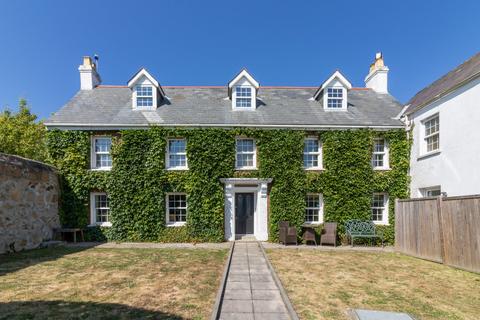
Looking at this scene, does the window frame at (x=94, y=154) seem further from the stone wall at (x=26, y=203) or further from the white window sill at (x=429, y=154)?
the white window sill at (x=429, y=154)

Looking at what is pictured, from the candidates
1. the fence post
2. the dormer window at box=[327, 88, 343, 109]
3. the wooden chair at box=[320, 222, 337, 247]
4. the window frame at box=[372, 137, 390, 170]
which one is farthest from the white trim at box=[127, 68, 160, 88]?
the fence post

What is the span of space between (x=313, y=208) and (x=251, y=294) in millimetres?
9282

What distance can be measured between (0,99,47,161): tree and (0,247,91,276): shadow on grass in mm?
19027

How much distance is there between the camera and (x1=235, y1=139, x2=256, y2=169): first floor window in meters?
15.1

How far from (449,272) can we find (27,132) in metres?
34.2

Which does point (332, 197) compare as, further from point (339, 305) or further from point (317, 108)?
point (339, 305)

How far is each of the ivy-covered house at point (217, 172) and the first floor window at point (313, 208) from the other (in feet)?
0.19

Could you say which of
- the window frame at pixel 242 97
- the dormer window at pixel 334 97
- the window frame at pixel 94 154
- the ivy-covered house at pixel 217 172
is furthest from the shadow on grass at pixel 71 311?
the dormer window at pixel 334 97

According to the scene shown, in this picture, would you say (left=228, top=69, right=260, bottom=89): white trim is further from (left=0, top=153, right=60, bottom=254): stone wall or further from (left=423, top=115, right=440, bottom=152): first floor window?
(left=0, top=153, right=60, bottom=254): stone wall

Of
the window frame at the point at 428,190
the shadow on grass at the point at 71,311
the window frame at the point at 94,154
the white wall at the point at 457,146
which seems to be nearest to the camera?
the shadow on grass at the point at 71,311

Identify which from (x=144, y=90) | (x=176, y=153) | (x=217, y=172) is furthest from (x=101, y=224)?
(x=144, y=90)

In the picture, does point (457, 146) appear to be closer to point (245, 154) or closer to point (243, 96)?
point (245, 154)

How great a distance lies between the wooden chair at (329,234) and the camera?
13836mm

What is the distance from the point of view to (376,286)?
24.6ft
